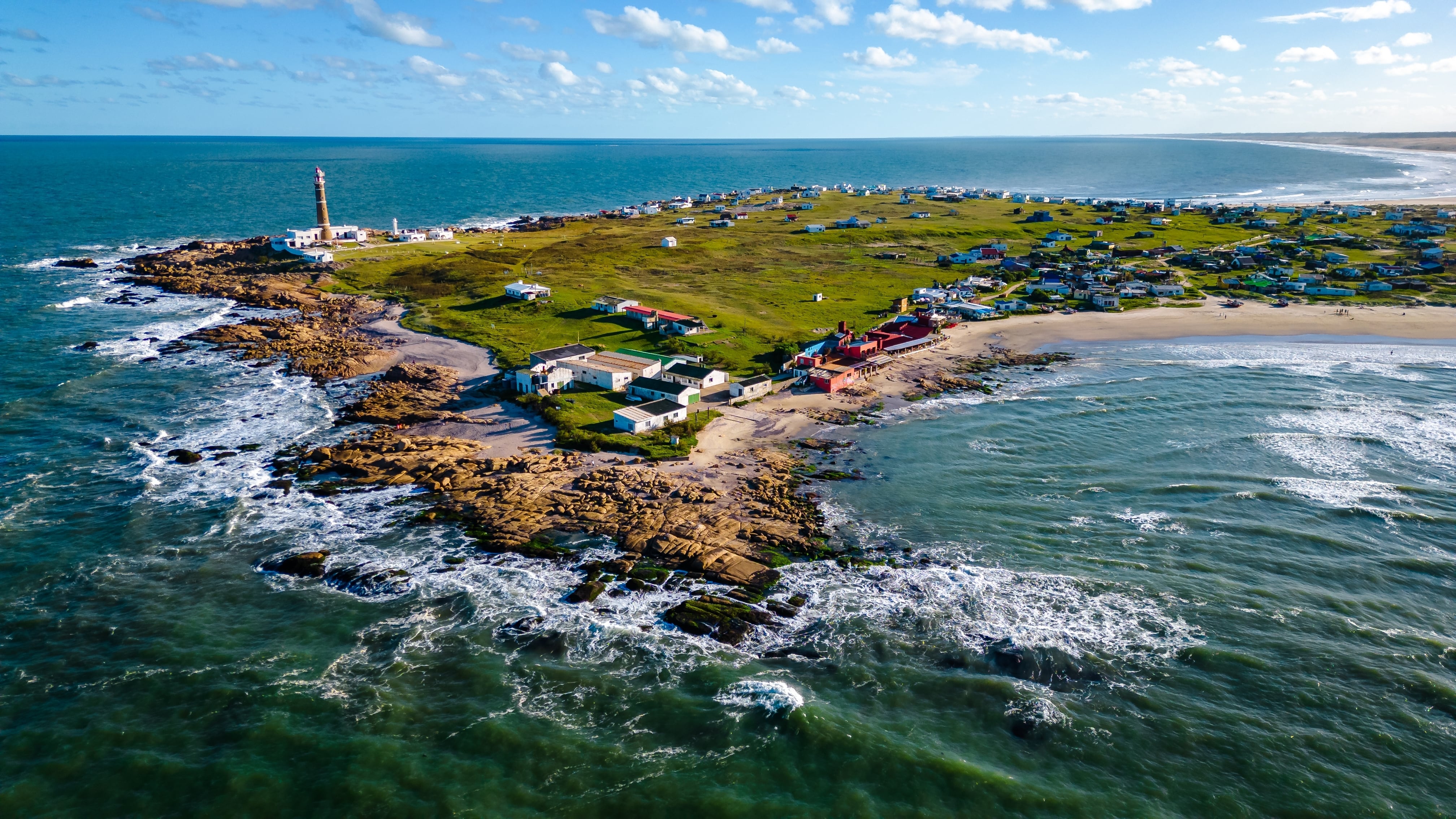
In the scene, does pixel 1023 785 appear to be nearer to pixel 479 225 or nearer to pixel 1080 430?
pixel 1080 430

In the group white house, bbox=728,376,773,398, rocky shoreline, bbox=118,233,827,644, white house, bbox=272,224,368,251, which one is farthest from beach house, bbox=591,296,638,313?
white house, bbox=272,224,368,251

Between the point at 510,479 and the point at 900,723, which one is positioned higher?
the point at 510,479

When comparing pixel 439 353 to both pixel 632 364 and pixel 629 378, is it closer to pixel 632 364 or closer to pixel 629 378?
pixel 632 364

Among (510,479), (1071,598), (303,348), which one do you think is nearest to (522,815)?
(510,479)

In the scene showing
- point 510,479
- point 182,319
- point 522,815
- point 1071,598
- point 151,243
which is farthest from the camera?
point 151,243

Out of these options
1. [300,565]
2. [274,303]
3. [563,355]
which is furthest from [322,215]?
[300,565]

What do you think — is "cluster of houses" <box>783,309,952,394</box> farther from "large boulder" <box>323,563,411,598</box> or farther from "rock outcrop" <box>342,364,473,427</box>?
"large boulder" <box>323,563,411,598</box>

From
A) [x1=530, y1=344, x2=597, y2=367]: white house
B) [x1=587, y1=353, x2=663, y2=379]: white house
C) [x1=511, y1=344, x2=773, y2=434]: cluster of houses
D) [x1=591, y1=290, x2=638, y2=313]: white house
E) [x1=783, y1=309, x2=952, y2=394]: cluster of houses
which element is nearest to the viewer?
[x1=511, y1=344, x2=773, y2=434]: cluster of houses
